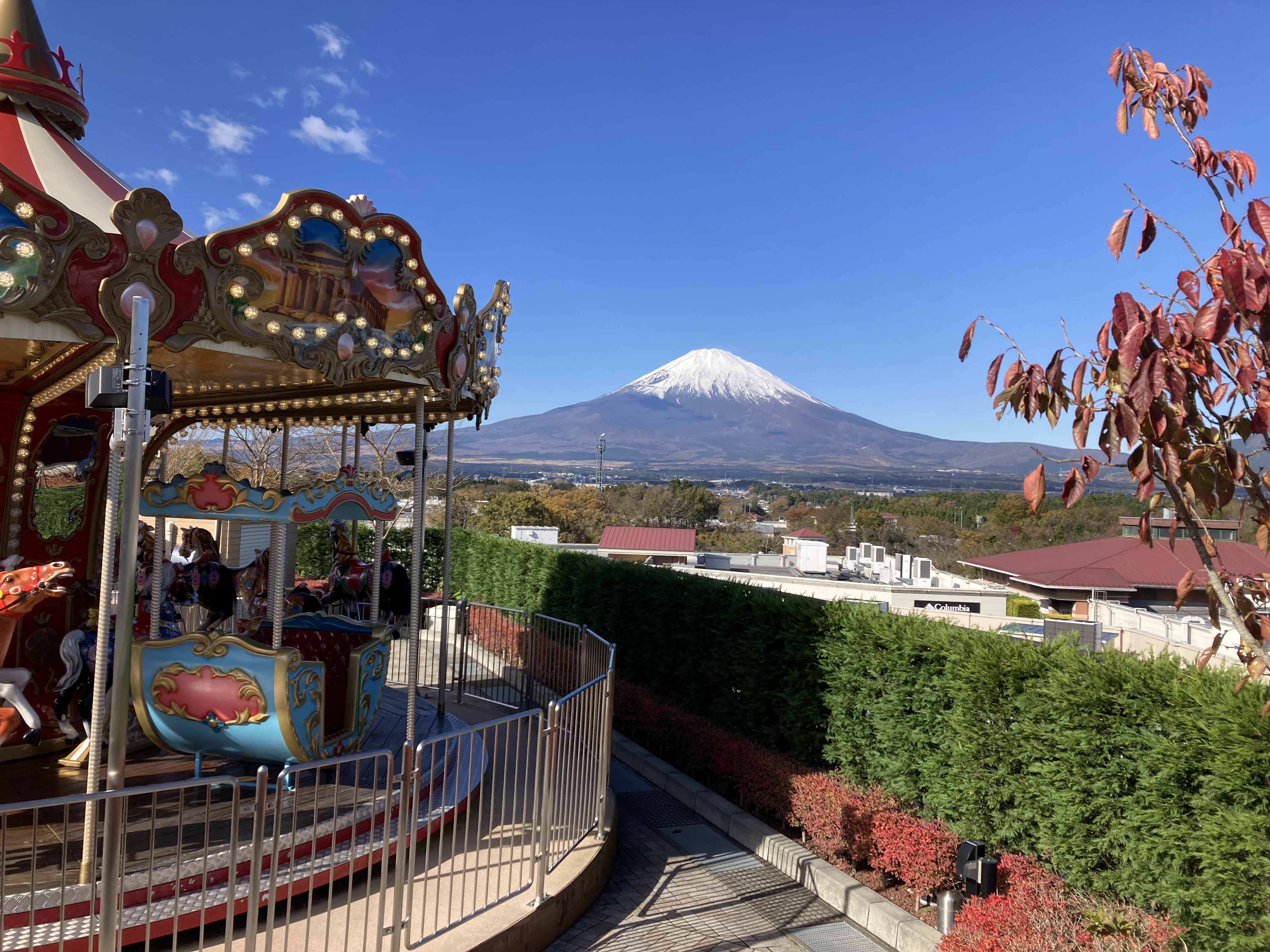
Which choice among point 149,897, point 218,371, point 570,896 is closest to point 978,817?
point 570,896


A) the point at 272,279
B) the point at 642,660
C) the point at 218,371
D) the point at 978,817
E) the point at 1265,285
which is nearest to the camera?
the point at 1265,285

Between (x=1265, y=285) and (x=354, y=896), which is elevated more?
(x=1265, y=285)

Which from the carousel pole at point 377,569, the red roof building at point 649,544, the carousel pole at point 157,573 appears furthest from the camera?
the red roof building at point 649,544

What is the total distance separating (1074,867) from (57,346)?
789 centimetres

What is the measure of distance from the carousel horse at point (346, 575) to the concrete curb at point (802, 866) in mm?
4640

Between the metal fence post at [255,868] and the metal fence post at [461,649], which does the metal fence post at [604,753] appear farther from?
the metal fence post at [461,649]

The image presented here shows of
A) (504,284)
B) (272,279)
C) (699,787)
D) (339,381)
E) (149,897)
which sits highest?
(504,284)

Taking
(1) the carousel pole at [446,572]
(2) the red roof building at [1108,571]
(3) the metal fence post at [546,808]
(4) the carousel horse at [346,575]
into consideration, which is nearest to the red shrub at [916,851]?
(3) the metal fence post at [546,808]

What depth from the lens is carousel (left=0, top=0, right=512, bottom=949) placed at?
15.0 feet

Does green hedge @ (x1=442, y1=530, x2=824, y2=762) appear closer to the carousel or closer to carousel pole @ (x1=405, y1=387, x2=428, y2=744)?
the carousel

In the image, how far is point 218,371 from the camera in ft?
24.1

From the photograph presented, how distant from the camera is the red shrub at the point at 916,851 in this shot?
6.03 metres

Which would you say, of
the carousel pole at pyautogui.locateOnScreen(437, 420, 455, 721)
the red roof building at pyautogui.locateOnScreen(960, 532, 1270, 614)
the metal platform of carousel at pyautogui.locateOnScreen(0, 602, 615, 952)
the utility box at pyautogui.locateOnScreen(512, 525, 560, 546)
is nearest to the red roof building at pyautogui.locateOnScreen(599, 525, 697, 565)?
the utility box at pyautogui.locateOnScreen(512, 525, 560, 546)

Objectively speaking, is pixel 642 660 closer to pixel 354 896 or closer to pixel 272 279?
pixel 354 896
